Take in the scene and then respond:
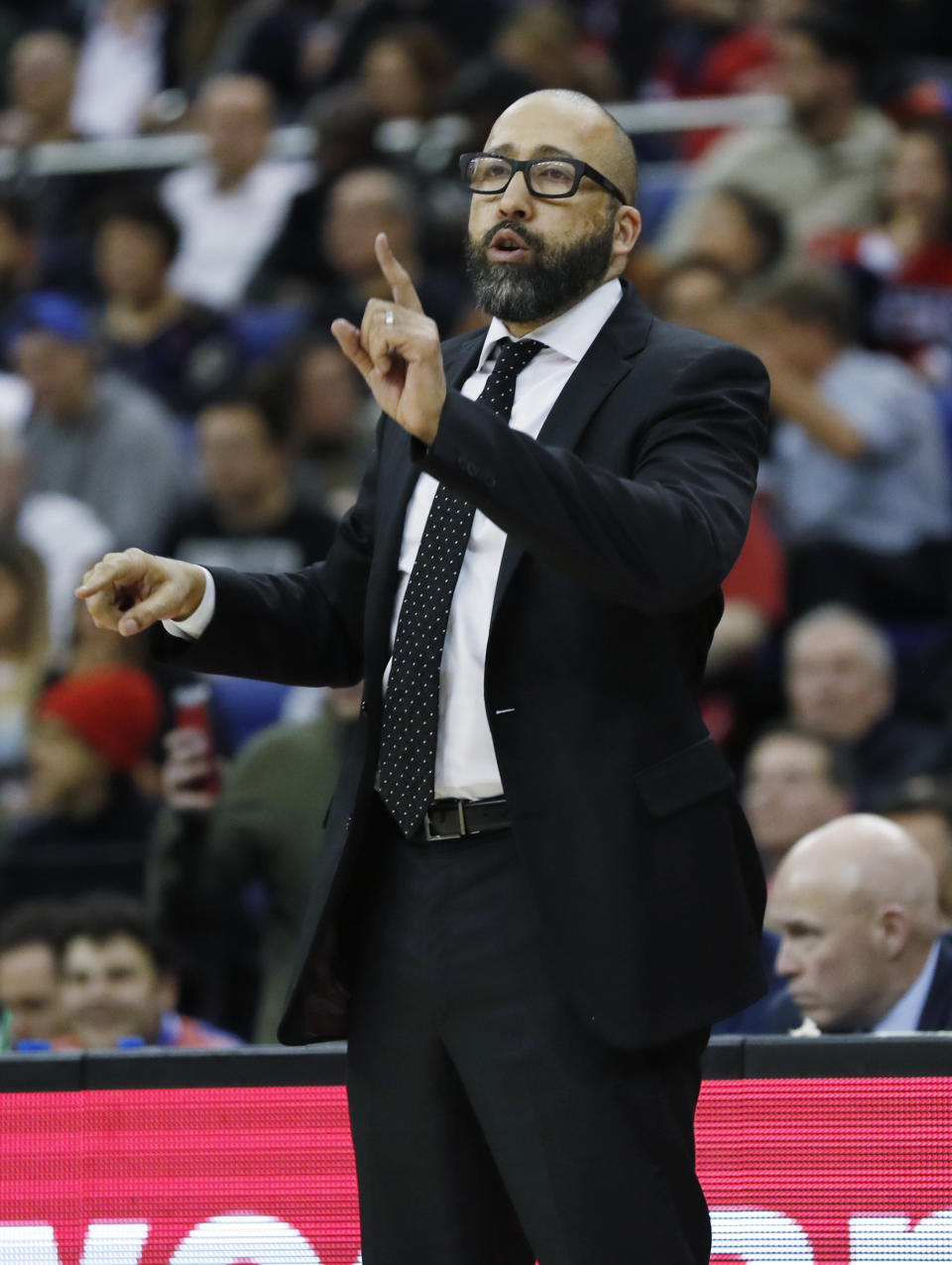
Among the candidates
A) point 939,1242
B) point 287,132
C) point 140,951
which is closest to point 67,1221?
point 939,1242

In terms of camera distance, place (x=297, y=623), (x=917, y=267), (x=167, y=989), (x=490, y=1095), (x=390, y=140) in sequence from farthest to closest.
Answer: (x=390, y=140)
(x=917, y=267)
(x=167, y=989)
(x=297, y=623)
(x=490, y=1095)

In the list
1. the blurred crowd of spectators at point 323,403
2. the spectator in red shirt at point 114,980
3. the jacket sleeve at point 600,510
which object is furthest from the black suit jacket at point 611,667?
the spectator in red shirt at point 114,980

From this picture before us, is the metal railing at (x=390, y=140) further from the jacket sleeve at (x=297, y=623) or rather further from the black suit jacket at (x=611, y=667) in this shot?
the black suit jacket at (x=611, y=667)

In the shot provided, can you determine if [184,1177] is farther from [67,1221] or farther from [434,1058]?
[434,1058]

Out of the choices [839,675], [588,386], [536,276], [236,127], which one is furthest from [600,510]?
[236,127]

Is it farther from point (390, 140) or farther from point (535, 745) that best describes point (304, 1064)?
point (390, 140)

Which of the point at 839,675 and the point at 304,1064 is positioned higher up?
the point at 839,675

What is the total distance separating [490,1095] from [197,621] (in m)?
0.72

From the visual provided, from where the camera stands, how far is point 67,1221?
3396mm

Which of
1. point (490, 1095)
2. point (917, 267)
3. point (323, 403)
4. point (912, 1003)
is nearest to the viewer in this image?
point (490, 1095)

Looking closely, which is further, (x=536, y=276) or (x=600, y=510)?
(x=536, y=276)

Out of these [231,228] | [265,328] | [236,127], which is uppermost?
[236,127]

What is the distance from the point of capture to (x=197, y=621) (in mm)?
2777

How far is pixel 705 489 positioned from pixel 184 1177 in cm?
151
